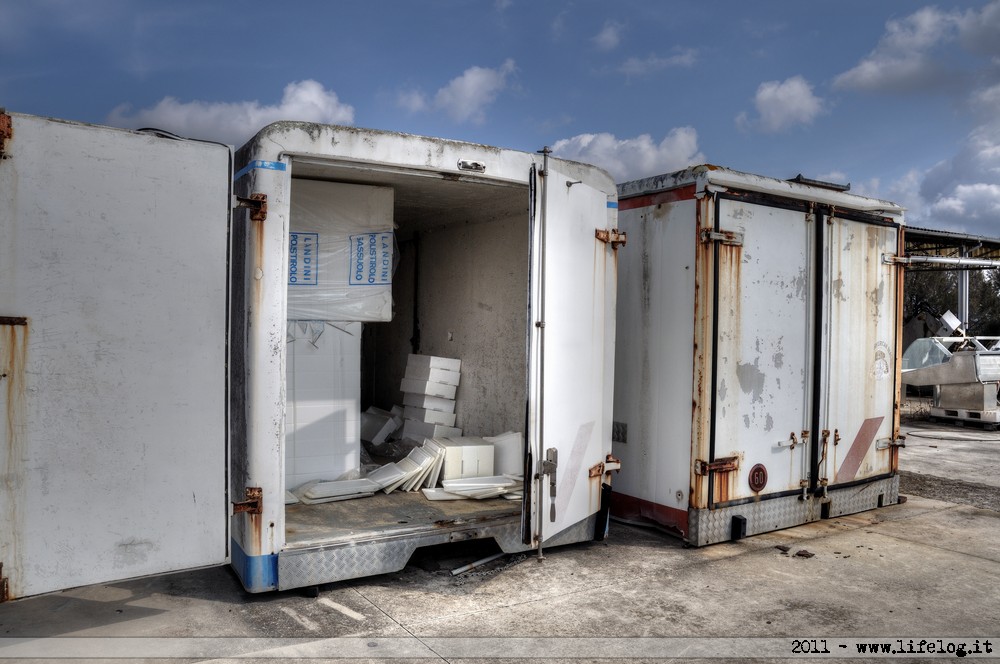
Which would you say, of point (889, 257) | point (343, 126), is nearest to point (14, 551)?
point (343, 126)

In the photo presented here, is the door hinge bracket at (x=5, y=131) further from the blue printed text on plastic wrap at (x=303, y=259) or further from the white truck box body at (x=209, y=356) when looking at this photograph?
the blue printed text on plastic wrap at (x=303, y=259)

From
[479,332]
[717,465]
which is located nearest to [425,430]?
[479,332]

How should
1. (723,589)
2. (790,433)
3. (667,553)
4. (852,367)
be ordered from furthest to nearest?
(852,367), (790,433), (667,553), (723,589)

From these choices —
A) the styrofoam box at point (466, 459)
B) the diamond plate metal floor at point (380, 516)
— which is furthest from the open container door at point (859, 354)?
the diamond plate metal floor at point (380, 516)

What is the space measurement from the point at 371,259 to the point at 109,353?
9.84ft

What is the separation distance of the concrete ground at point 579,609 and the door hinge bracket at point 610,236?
2.37 metres

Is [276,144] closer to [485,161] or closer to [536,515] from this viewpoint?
[485,161]

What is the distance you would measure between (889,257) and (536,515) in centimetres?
458

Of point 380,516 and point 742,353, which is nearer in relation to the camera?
point 380,516

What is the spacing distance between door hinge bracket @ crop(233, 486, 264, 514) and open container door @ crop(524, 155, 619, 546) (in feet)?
5.64

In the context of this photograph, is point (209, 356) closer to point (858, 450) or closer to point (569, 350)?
point (569, 350)

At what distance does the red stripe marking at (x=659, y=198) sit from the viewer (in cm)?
585

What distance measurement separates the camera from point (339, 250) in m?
6.27

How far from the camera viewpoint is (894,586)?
16.3 feet
